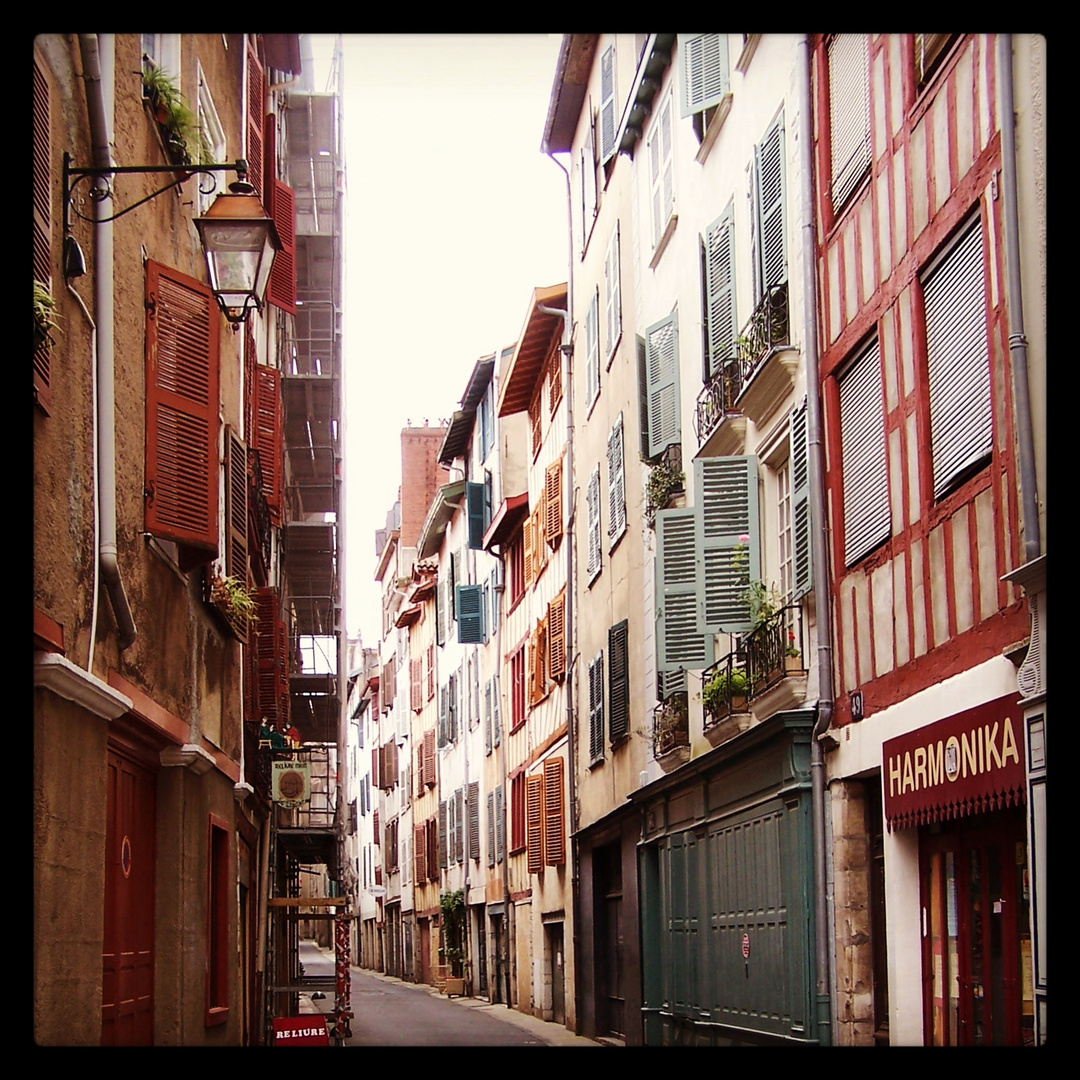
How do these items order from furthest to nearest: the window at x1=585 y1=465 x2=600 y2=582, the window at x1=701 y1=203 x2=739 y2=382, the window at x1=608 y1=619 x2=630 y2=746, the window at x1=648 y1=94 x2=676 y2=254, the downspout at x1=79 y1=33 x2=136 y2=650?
the window at x1=585 y1=465 x2=600 y2=582 → the window at x1=608 y1=619 x2=630 y2=746 → the window at x1=648 y1=94 x2=676 y2=254 → the window at x1=701 y1=203 x2=739 y2=382 → the downspout at x1=79 y1=33 x2=136 y2=650

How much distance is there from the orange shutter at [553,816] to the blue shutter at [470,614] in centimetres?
1034

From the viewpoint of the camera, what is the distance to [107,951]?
972 centimetres

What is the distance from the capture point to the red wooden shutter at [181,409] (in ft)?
34.3

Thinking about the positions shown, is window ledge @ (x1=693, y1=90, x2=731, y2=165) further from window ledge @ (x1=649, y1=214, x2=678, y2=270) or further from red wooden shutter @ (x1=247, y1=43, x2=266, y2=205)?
red wooden shutter @ (x1=247, y1=43, x2=266, y2=205)

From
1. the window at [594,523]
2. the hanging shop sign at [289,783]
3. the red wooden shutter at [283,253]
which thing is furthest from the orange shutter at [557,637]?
the red wooden shutter at [283,253]

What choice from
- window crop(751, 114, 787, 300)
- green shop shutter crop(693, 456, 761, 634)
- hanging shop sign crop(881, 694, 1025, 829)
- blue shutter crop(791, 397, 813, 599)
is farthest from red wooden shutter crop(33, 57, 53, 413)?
green shop shutter crop(693, 456, 761, 634)

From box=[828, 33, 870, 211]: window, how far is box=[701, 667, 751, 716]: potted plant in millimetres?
4283

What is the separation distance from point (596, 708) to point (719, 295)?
29.2 feet

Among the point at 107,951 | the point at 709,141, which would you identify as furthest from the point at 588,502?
the point at 107,951

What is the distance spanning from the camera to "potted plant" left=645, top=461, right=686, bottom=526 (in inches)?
702

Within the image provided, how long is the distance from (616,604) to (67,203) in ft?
48.0

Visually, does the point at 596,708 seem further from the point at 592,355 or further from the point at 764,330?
the point at 764,330

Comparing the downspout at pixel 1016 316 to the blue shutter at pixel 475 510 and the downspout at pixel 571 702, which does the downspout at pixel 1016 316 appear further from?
the blue shutter at pixel 475 510

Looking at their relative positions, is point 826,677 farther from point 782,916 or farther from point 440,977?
point 440,977
